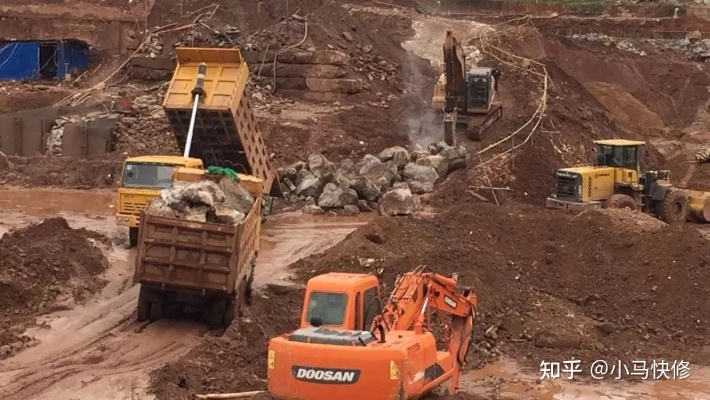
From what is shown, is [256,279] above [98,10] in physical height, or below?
below

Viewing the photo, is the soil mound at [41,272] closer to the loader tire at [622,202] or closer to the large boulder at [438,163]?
the large boulder at [438,163]

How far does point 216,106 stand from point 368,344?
12123 millimetres

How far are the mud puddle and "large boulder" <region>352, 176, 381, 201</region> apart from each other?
10753 millimetres

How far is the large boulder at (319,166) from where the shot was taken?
27.3 m

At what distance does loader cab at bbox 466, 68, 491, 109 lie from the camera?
3100 cm

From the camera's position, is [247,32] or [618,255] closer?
[618,255]

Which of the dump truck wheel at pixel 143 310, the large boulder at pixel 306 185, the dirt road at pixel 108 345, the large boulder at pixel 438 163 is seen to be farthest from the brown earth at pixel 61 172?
the dump truck wheel at pixel 143 310

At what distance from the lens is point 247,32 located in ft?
120

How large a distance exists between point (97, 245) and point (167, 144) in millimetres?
11695

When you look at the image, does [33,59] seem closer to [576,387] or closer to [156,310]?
[156,310]

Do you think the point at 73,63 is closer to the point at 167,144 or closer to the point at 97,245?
the point at 167,144

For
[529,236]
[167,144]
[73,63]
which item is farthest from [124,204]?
[73,63]

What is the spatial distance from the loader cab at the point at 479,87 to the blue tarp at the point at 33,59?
17510 mm

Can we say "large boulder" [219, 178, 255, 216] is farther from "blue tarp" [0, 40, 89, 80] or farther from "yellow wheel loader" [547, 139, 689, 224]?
"blue tarp" [0, 40, 89, 80]
